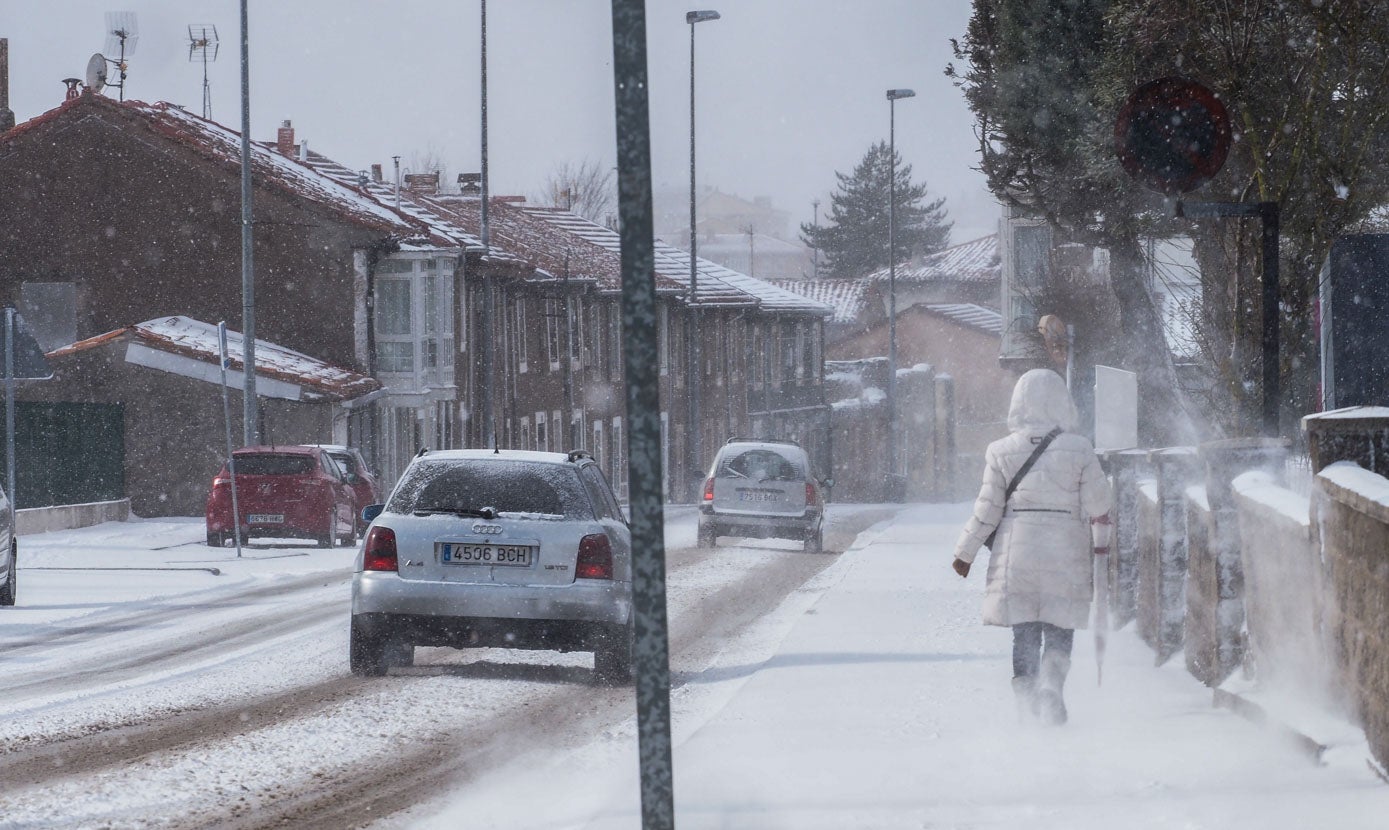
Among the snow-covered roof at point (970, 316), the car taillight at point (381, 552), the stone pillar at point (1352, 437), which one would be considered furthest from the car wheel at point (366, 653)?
the snow-covered roof at point (970, 316)

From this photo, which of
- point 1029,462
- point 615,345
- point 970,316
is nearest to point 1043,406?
point 1029,462

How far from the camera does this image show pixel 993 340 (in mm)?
90375

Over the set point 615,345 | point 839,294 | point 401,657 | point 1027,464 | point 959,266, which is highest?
point 959,266

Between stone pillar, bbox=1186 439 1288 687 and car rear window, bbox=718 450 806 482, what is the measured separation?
1967 centimetres

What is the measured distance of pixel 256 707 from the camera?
11.4 m

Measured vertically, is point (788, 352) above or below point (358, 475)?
above

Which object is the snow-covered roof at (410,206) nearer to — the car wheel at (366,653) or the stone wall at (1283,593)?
the car wheel at (366,653)

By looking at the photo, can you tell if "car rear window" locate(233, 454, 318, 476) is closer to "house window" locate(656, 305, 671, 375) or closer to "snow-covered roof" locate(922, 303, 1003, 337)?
"house window" locate(656, 305, 671, 375)

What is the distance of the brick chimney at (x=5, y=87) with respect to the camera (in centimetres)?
5122

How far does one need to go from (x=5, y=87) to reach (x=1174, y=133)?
47746 millimetres

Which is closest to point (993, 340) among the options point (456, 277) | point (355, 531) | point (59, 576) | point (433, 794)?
point (456, 277)

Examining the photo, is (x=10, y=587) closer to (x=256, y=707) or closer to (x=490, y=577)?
(x=490, y=577)

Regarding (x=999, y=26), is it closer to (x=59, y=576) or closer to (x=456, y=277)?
(x=59, y=576)

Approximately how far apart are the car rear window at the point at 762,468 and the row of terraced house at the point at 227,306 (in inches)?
500
